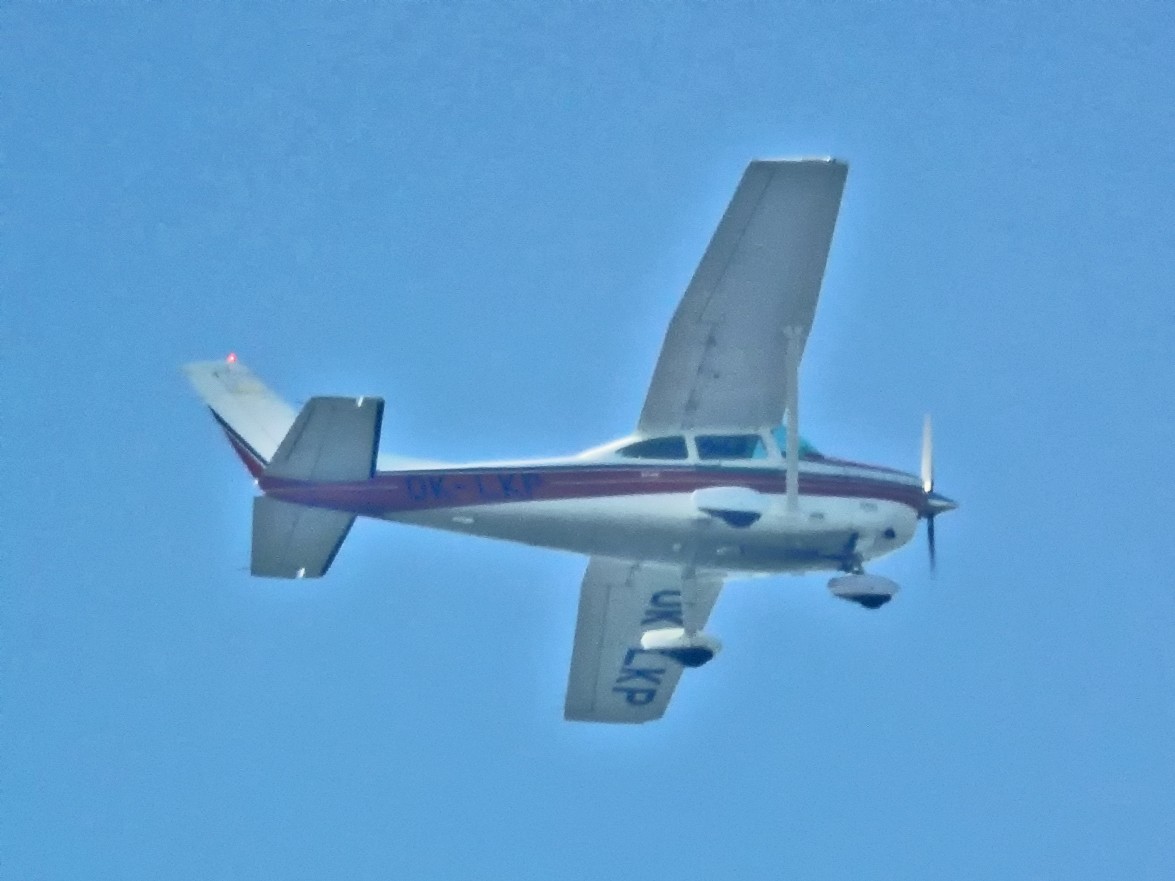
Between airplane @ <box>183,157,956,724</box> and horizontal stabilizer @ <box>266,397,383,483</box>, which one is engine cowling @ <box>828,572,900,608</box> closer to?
airplane @ <box>183,157,956,724</box>

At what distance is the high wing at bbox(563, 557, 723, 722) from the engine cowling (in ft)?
8.57

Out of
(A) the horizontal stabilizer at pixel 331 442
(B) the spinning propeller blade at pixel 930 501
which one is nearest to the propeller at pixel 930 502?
(B) the spinning propeller blade at pixel 930 501

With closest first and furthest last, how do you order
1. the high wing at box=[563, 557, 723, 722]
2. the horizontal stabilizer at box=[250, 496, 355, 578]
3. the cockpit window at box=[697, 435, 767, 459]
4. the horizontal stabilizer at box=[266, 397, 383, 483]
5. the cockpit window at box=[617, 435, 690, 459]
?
the horizontal stabilizer at box=[266, 397, 383, 483] → the horizontal stabilizer at box=[250, 496, 355, 578] → the cockpit window at box=[617, 435, 690, 459] → the cockpit window at box=[697, 435, 767, 459] → the high wing at box=[563, 557, 723, 722]

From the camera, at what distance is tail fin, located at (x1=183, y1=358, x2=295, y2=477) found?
91.0 ft

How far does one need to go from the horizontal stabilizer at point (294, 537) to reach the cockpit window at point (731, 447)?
4292 mm

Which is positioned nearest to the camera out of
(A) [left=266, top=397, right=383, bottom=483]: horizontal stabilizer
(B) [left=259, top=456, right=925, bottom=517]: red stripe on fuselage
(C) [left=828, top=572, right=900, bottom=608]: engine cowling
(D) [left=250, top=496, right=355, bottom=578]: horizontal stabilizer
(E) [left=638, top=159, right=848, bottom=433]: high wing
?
(A) [left=266, top=397, right=383, bottom=483]: horizontal stabilizer

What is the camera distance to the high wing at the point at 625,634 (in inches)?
1142

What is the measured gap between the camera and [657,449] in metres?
26.6

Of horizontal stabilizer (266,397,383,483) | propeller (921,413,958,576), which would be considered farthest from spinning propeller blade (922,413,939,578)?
horizontal stabilizer (266,397,383,483)

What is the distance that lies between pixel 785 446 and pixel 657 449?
63.5 inches

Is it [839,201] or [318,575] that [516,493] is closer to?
[318,575]

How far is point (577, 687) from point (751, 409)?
18.7 feet

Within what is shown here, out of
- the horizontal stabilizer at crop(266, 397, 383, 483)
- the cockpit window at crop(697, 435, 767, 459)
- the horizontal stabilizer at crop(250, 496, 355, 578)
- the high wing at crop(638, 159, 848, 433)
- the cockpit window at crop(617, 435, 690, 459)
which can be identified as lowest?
the horizontal stabilizer at crop(250, 496, 355, 578)

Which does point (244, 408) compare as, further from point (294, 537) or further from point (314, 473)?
point (314, 473)
